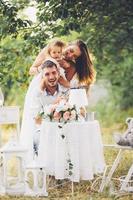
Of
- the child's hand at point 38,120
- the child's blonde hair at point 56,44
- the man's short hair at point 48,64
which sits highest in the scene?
the child's blonde hair at point 56,44

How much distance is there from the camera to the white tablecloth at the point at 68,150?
20.2ft

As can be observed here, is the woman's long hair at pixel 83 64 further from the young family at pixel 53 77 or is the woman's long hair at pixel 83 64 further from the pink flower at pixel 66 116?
the pink flower at pixel 66 116

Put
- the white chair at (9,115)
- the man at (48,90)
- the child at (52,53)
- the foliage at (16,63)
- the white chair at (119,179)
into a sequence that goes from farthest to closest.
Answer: the foliage at (16,63)
the child at (52,53)
the man at (48,90)
the white chair at (9,115)
the white chair at (119,179)

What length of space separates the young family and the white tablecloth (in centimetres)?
65

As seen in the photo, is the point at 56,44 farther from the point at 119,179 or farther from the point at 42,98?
the point at 119,179

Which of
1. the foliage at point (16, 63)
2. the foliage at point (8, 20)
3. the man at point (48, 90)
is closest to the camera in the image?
the man at point (48, 90)

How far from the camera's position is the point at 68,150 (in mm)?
6184

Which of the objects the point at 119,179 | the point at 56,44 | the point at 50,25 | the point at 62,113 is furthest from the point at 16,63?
the point at 119,179

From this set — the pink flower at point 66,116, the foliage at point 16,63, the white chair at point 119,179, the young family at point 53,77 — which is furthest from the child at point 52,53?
the white chair at point 119,179

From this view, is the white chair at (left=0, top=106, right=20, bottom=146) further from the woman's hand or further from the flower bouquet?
the woman's hand

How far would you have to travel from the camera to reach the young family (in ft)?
23.0

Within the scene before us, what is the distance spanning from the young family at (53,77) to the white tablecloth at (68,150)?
0.65m

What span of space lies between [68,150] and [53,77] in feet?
3.72

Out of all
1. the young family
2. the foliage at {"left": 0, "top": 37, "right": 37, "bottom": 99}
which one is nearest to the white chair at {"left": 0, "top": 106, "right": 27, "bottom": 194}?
the young family
